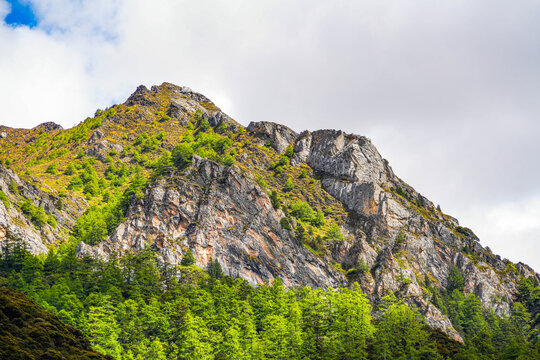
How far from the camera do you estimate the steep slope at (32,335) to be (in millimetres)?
40062

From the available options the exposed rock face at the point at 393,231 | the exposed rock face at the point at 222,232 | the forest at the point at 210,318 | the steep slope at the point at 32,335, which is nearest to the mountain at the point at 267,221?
the exposed rock face at the point at 222,232

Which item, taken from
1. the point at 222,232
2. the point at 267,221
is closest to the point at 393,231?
the point at 267,221

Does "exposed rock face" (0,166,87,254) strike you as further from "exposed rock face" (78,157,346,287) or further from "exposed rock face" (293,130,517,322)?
"exposed rock face" (293,130,517,322)

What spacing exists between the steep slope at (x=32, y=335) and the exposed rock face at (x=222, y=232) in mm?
58566

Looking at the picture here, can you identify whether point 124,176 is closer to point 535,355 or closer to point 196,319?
point 196,319

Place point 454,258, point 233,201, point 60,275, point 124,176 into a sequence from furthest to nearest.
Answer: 1. point 124,176
2. point 454,258
3. point 233,201
4. point 60,275

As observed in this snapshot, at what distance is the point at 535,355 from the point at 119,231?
4043 inches

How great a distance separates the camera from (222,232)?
420ft

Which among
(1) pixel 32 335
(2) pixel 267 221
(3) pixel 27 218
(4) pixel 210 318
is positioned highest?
(2) pixel 267 221

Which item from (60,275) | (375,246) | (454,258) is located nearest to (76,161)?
(60,275)

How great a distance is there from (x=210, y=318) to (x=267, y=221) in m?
58.6

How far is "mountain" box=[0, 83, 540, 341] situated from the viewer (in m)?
120

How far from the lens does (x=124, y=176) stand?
172625 mm

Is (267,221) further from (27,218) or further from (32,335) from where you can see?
(32,335)
